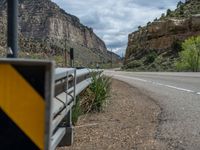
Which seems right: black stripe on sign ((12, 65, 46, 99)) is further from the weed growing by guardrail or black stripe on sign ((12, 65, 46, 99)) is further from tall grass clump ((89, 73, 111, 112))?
tall grass clump ((89, 73, 111, 112))

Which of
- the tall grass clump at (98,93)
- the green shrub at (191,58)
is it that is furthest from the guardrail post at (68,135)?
the green shrub at (191,58)

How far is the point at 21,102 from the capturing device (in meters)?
3.46

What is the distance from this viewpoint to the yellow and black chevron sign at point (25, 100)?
3441mm

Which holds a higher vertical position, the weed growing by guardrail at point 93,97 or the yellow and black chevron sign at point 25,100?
the yellow and black chevron sign at point 25,100

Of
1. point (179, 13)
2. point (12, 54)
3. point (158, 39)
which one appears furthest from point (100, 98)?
point (179, 13)

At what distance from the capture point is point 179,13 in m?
109

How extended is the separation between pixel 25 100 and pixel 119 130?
222 inches

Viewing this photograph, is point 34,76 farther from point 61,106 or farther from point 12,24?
point 12,24

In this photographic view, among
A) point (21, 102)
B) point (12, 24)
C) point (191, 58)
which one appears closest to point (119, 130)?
point (12, 24)

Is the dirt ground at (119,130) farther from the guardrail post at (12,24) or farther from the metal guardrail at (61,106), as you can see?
the guardrail post at (12,24)

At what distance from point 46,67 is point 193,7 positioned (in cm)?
10997

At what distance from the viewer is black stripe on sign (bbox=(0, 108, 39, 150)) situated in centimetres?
352

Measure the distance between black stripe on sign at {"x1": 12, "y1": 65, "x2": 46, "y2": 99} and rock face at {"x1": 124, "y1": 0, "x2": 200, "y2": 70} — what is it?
7956 centimetres

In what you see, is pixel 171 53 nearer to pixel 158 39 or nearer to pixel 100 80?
pixel 158 39
